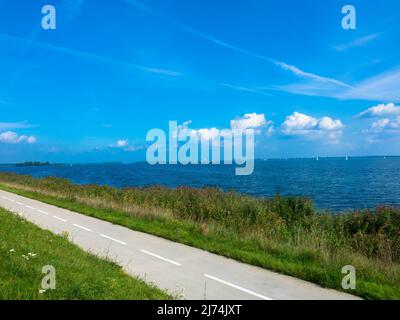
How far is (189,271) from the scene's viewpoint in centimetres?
953

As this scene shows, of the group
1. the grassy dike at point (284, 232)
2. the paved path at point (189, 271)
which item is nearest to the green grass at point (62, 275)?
the paved path at point (189, 271)

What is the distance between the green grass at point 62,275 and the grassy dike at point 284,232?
384cm

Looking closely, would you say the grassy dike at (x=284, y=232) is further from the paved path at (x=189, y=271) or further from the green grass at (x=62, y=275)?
the green grass at (x=62, y=275)

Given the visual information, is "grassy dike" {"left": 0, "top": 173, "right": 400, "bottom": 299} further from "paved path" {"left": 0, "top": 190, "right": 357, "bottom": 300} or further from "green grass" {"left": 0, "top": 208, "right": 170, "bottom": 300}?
"green grass" {"left": 0, "top": 208, "right": 170, "bottom": 300}

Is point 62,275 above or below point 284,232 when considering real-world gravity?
above

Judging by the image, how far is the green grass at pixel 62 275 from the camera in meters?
6.61

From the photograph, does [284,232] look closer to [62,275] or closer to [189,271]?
[189,271]

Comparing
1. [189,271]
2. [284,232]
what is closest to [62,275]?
[189,271]

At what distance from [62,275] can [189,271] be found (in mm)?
3166

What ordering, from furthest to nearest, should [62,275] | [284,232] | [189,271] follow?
[284,232] → [189,271] → [62,275]

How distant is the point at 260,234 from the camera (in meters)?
13.2
